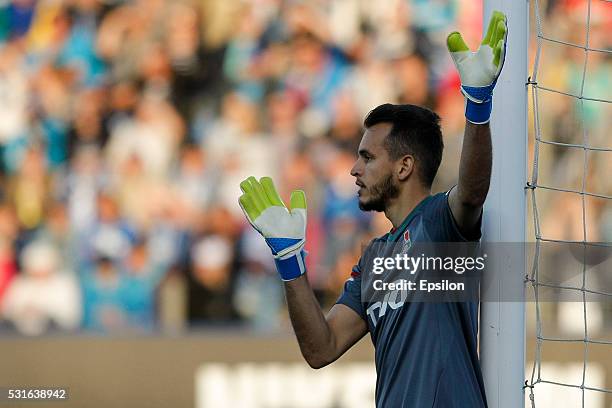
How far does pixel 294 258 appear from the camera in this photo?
9.23ft

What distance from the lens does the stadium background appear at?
6.39m

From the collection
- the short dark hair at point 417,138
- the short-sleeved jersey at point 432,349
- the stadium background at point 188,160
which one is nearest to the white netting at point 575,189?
the stadium background at point 188,160

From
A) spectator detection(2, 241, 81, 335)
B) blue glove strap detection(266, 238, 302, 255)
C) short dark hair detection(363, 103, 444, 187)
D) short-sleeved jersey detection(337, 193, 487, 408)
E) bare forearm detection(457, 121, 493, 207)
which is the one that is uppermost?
spectator detection(2, 241, 81, 335)

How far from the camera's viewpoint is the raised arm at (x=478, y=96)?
7.98 ft

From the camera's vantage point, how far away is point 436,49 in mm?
7004

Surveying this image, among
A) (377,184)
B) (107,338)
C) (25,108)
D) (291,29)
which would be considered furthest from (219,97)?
(377,184)

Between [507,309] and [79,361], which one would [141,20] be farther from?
[507,309]

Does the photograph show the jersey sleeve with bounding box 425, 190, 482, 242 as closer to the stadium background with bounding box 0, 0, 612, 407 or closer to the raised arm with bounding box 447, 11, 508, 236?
the raised arm with bounding box 447, 11, 508, 236

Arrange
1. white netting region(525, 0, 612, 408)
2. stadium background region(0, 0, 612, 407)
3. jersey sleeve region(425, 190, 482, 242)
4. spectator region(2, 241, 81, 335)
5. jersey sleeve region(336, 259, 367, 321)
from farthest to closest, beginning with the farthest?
spectator region(2, 241, 81, 335), stadium background region(0, 0, 612, 407), white netting region(525, 0, 612, 408), jersey sleeve region(336, 259, 367, 321), jersey sleeve region(425, 190, 482, 242)

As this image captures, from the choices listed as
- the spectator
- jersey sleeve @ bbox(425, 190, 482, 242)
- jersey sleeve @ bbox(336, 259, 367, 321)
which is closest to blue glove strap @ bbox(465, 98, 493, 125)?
jersey sleeve @ bbox(425, 190, 482, 242)

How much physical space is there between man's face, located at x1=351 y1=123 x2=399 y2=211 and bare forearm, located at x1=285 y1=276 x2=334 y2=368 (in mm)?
290

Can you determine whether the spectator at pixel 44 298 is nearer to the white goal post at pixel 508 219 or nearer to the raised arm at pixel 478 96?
the white goal post at pixel 508 219

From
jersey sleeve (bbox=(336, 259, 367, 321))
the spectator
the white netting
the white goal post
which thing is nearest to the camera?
the white goal post

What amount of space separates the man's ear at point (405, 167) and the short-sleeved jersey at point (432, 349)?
4.4 inches
